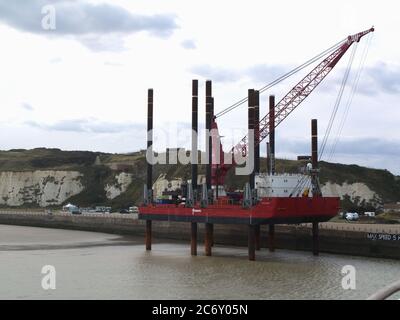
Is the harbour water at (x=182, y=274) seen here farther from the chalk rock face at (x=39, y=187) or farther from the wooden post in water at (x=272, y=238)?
the chalk rock face at (x=39, y=187)

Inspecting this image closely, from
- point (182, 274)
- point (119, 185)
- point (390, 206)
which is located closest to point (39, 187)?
point (119, 185)

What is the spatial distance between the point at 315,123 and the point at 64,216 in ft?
175

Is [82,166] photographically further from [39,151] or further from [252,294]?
[252,294]

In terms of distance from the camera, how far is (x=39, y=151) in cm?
17850

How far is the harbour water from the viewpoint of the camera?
26.9 m

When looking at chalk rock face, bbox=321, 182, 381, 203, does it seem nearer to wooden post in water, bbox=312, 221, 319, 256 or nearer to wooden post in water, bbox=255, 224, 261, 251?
wooden post in water, bbox=255, 224, 261, 251

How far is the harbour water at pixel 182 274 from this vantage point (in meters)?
26.9

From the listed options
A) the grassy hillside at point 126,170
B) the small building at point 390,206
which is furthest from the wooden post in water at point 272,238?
the small building at point 390,206

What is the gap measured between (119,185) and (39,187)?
20.7 m

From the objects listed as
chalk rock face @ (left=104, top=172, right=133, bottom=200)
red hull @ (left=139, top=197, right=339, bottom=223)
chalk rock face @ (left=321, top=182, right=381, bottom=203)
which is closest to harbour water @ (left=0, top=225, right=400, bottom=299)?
red hull @ (left=139, top=197, right=339, bottom=223)

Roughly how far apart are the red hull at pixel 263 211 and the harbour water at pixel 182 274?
3.16 m

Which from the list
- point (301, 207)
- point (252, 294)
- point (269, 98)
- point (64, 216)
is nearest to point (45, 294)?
point (252, 294)

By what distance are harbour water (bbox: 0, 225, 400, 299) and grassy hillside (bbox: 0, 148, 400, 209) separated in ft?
131

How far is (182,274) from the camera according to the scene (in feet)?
111
